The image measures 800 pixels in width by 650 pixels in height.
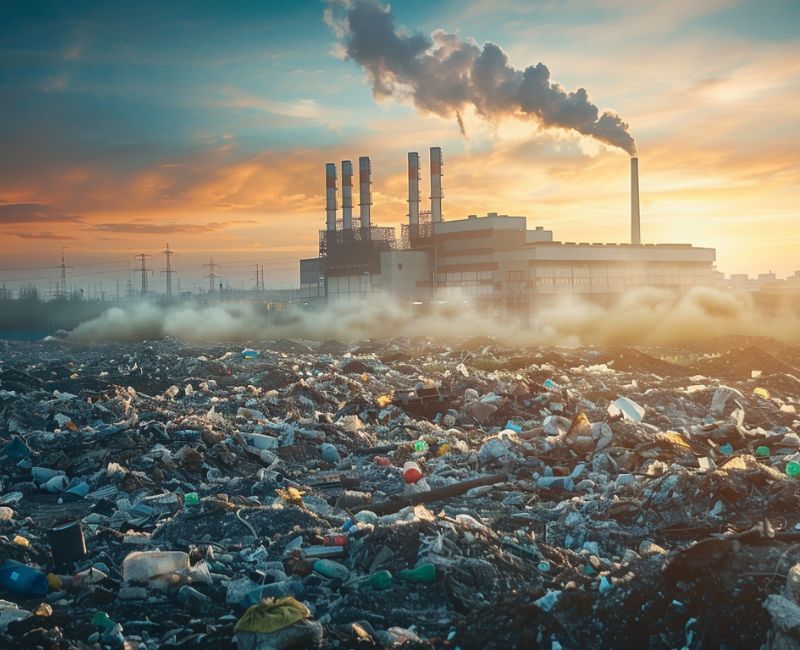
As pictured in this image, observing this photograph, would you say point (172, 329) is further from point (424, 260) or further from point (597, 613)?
point (597, 613)

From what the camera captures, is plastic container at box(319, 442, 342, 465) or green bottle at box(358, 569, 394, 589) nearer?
green bottle at box(358, 569, 394, 589)

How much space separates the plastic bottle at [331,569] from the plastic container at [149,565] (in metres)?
1.08

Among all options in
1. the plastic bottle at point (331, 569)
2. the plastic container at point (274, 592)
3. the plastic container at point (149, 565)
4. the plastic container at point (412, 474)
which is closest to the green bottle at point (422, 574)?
the plastic bottle at point (331, 569)

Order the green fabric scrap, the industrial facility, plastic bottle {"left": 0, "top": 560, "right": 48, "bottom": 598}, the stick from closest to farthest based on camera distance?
the green fabric scrap → plastic bottle {"left": 0, "top": 560, "right": 48, "bottom": 598} → the stick → the industrial facility

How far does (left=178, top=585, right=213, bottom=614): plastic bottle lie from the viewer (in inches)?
230

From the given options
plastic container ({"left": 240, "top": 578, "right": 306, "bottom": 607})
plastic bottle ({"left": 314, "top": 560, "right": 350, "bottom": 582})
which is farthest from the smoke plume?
plastic container ({"left": 240, "top": 578, "right": 306, "bottom": 607})

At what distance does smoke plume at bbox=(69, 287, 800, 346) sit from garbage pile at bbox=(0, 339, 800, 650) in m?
18.2

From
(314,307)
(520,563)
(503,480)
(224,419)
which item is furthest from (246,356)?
(314,307)

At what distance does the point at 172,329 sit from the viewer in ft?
156

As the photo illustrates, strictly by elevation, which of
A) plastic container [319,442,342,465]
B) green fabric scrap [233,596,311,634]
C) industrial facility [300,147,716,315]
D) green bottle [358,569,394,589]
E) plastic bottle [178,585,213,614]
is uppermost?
industrial facility [300,147,716,315]

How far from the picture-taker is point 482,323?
1641 inches

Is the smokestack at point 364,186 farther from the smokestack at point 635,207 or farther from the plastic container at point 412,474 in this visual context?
the plastic container at point 412,474

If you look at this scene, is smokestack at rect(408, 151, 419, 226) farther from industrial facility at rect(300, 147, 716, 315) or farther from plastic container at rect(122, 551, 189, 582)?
plastic container at rect(122, 551, 189, 582)

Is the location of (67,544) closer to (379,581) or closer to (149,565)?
(149,565)
